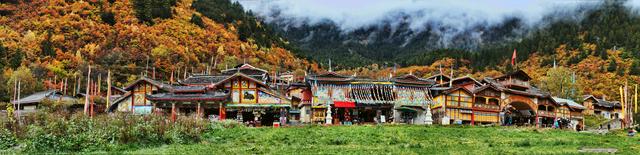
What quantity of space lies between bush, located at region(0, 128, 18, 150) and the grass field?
8.47 m

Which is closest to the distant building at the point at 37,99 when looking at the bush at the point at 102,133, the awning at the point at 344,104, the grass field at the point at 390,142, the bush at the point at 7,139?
the awning at the point at 344,104

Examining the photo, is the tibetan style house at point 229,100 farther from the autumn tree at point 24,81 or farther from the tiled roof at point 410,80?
the autumn tree at point 24,81

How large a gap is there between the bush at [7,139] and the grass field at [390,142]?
847cm

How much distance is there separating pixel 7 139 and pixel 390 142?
20.4 meters

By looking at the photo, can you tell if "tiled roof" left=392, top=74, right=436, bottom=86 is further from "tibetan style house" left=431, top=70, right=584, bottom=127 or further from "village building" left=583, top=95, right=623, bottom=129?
"village building" left=583, top=95, right=623, bottom=129

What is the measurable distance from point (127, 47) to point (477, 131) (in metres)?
83.0

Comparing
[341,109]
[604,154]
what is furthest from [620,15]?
[604,154]

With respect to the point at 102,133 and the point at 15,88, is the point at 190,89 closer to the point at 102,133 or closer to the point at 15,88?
the point at 102,133

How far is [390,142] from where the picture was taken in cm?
3831

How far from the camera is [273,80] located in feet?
302

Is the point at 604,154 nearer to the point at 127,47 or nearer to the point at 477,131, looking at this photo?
the point at 477,131

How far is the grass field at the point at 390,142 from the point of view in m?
33.2

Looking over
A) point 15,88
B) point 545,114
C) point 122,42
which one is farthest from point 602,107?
point 122,42

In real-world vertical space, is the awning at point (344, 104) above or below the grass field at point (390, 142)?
above
